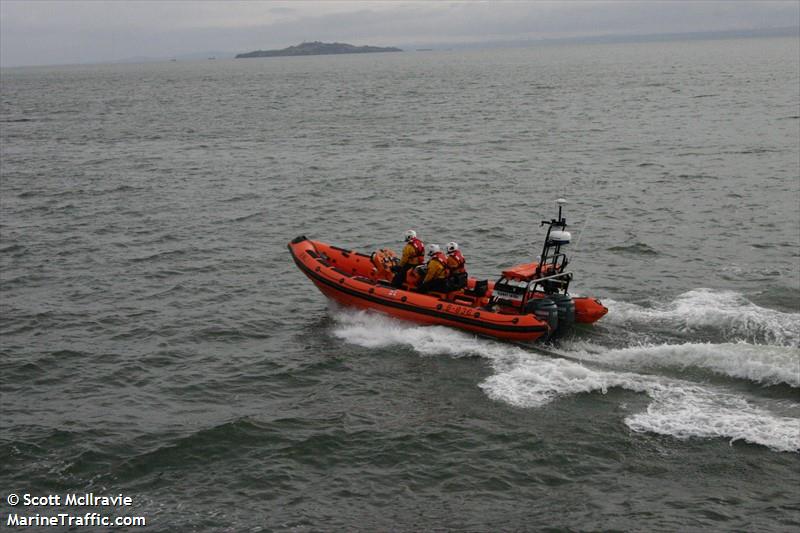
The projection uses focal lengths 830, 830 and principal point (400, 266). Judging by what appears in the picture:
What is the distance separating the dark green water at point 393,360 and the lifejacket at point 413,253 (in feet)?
4.08

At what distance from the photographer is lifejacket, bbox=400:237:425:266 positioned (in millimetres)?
15328

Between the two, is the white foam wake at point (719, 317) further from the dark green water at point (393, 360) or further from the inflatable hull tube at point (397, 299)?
the inflatable hull tube at point (397, 299)

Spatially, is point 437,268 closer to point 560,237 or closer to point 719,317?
point 560,237

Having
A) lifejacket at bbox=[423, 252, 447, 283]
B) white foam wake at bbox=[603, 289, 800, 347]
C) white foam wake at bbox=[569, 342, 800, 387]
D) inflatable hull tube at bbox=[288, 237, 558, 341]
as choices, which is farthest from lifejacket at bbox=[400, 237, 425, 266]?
white foam wake at bbox=[603, 289, 800, 347]

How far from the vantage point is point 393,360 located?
1392cm

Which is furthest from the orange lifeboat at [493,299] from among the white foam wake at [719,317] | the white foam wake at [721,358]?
the white foam wake at [719,317]

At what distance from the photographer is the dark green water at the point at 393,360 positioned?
33.2 feet

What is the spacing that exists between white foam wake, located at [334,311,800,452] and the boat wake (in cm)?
1

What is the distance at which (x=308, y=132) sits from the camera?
44438 mm

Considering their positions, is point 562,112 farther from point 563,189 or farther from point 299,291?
point 299,291

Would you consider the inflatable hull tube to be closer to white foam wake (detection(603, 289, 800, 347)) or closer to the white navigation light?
the white navigation light

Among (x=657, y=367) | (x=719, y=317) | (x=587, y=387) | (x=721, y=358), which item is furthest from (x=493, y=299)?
(x=719, y=317)

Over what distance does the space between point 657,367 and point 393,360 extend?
4.24 m

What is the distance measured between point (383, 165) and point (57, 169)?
12.9 m
